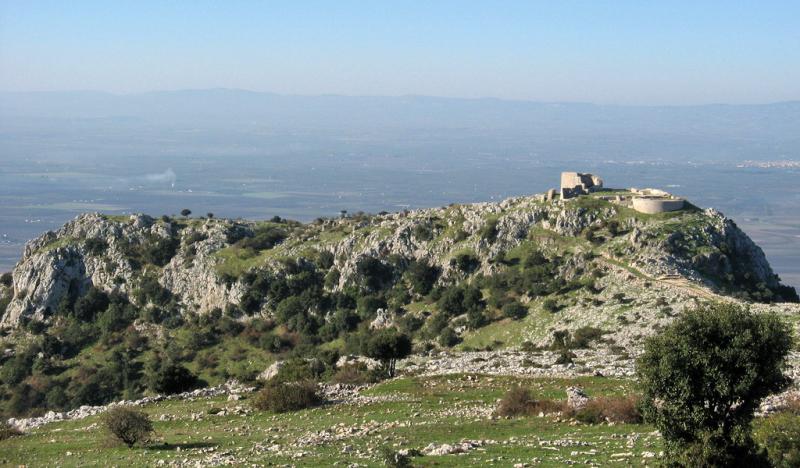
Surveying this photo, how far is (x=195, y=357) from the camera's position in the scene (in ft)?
234

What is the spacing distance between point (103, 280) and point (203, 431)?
56975 millimetres

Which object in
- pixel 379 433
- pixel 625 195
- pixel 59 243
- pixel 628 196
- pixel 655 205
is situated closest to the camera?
pixel 379 433

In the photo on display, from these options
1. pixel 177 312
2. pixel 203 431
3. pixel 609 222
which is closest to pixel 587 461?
pixel 203 431

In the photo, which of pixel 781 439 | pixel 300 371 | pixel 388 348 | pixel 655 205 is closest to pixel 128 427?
pixel 300 371

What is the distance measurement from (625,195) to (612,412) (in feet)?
160

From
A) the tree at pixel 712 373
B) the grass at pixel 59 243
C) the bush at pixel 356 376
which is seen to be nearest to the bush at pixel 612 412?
the tree at pixel 712 373

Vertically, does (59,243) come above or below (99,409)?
below

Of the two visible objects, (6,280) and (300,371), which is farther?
(6,280)

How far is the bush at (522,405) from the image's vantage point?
101 ft

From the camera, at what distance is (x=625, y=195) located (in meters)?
74.9

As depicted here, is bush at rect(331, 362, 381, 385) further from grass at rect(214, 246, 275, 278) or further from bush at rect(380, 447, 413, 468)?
grass at rect(214, 246, 275, 278)

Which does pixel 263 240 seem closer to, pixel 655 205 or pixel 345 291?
pixel 345 291

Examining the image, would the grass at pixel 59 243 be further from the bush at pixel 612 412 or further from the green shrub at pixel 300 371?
the bush at pixel 612 412

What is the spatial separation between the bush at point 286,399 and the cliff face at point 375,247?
31.5 metres
